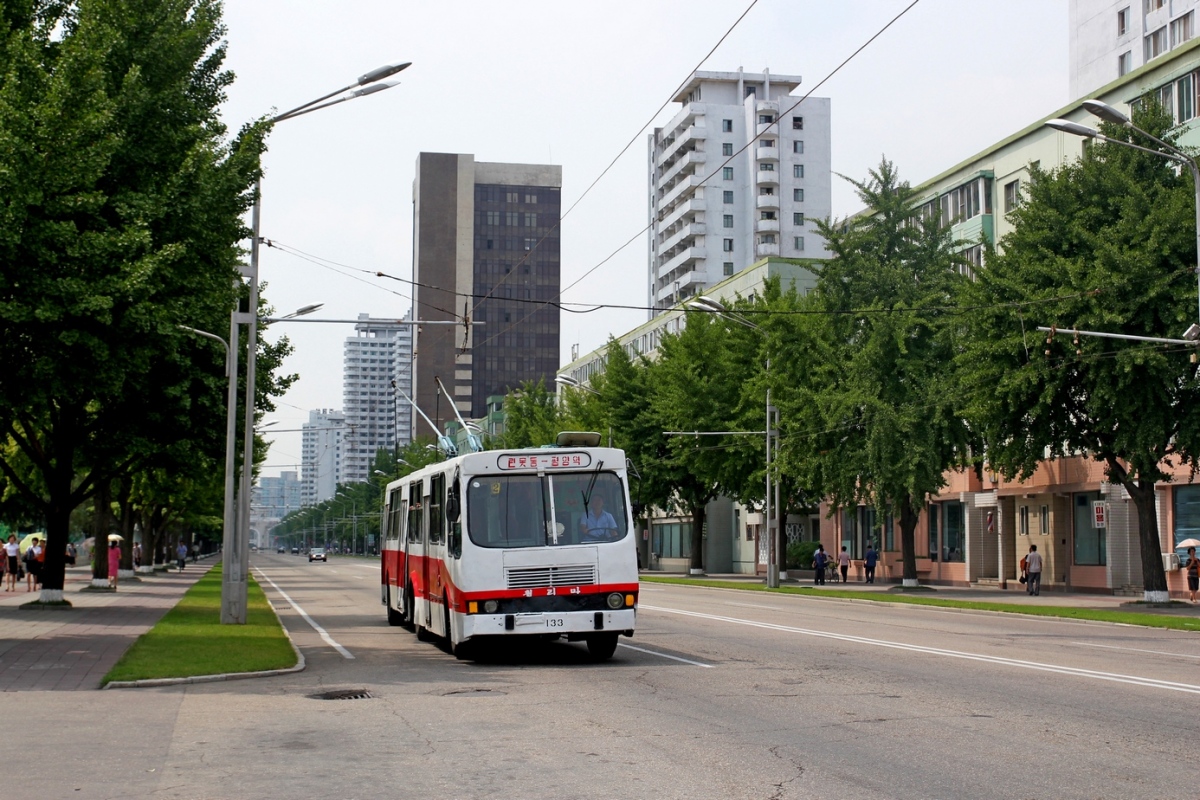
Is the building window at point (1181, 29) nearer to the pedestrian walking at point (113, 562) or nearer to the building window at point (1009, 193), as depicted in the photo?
the building window at point (1009, 193)

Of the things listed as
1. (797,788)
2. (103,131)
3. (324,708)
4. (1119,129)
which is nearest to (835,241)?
(1119,129)

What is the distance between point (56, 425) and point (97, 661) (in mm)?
14696

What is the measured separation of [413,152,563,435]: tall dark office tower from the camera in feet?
609

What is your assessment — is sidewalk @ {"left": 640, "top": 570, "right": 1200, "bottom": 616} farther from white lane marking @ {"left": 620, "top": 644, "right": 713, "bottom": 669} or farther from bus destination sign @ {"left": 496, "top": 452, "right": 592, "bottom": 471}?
bus destination sign @ {"left": 496, "top": 452, "right": 592, "bottom": 471}

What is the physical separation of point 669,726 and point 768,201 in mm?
121146

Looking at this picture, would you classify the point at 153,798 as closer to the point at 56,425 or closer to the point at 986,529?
the point at 56,425

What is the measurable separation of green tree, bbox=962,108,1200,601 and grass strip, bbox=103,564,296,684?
20.4 meters

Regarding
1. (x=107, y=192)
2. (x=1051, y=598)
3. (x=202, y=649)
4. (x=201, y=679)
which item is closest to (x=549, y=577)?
(x=201, y=679)

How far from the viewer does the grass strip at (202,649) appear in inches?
680

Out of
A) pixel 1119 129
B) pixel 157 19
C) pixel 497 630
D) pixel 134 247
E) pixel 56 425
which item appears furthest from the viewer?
pixel 1119 129

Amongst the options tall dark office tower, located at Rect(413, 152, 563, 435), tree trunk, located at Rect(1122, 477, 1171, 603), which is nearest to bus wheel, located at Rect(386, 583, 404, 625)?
tree trunk, located at Rect(1122, 477, 1171, 603)

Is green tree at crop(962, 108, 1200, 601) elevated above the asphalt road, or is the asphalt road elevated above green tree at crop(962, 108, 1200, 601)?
green tree at crop(962, 108, 1200, 601)

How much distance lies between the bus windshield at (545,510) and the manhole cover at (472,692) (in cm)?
322

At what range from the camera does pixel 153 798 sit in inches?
344
